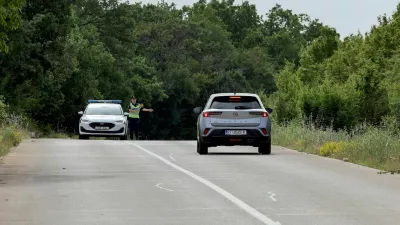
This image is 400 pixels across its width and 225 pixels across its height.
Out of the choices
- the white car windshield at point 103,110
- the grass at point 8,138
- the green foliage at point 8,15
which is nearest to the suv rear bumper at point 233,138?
the grass at point 8,138

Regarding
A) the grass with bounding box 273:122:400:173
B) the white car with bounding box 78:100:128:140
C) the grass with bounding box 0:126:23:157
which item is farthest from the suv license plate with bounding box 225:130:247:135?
the white car with bounding box 78:100:128:140

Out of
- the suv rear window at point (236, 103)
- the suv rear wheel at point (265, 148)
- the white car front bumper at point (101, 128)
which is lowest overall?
the white car front bumper at point (101, 128)

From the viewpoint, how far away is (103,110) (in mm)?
44438

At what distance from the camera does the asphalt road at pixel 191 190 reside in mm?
13656

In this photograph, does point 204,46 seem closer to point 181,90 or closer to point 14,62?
point 181,90

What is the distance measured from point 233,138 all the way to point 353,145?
11.0ft

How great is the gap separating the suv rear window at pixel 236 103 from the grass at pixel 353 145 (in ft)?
7.25

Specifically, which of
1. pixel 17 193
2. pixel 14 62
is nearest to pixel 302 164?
pixel 17 193

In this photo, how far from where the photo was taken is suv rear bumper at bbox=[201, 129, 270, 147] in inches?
1172

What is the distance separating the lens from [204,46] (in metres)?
121

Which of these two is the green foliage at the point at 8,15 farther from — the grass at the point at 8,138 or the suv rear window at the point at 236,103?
the suv rear window at the point at 236,103

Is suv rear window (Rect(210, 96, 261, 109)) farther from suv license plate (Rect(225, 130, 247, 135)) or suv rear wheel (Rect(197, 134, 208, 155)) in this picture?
suv rear wheel (Rect(197, 134, 208, 155))

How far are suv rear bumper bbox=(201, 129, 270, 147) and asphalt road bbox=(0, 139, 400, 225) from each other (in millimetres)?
911

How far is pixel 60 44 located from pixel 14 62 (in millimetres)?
2962
